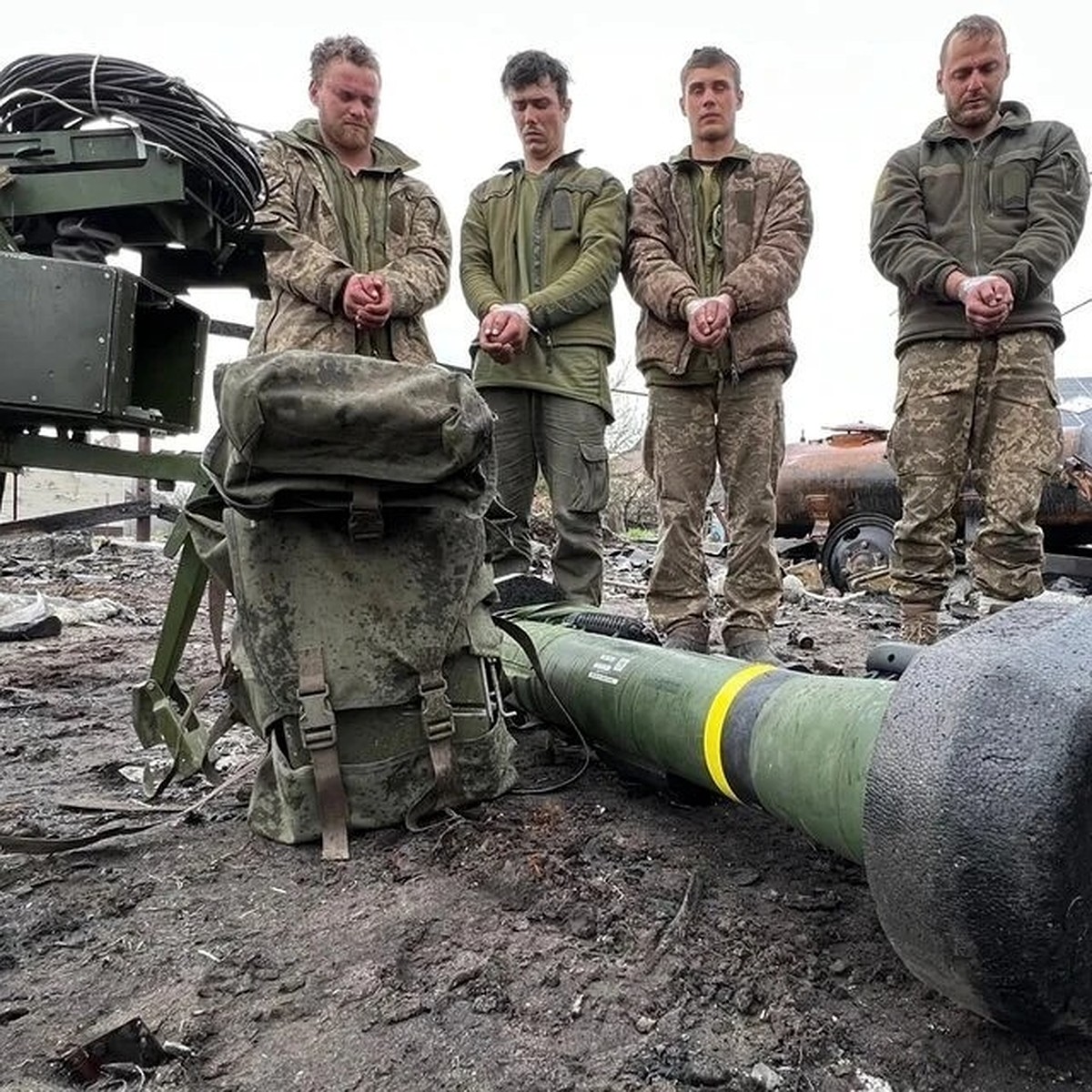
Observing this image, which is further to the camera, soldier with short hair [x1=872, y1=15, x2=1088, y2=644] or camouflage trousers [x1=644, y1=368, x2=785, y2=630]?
camouflage trousers [x1=644, y1=368, x2=785, y2=630]

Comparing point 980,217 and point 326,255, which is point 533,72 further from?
point 980,217

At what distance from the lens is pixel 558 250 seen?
11.9 ft

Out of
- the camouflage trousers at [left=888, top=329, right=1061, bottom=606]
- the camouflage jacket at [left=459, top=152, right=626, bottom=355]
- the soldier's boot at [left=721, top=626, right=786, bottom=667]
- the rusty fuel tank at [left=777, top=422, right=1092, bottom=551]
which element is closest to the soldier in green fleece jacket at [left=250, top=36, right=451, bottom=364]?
the camouflage jacket at [left=459, top=152, right=626, bottom=355]

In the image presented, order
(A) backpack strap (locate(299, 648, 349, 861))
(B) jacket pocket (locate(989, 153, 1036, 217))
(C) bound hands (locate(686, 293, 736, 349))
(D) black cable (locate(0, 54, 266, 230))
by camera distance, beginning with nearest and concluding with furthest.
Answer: (A) backpack strap (locate(299, 648, 349, 861)) < (D) black cable (locate(0, 54, 266, 230)) < (C) bound hands (locate(686, 293, 736, 349)) < (B) jacket pocket (locate(989, 153, 1036, 217))

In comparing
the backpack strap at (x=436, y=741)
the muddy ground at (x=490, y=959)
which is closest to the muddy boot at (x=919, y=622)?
the muddy ground at (x=490, y=959)

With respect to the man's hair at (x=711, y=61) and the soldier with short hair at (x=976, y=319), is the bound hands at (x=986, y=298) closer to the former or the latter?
the soldier with short hair at (x=976, y=319)

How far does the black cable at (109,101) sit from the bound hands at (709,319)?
153 centimetres

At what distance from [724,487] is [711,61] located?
1.56 m

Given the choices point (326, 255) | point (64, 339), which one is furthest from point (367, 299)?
point (64, 339)

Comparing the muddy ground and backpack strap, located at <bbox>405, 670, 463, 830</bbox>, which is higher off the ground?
backpack strap, located at <bbox>405, 670, 463, 830</bbox>

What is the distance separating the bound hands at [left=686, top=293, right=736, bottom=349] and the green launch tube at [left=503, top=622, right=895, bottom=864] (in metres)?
1.21

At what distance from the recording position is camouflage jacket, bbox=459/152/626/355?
11.4 feet

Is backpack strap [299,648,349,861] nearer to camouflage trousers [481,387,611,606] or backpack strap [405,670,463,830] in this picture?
backpack strap [405,670,463,830]

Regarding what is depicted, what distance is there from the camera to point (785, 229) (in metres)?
3.48
